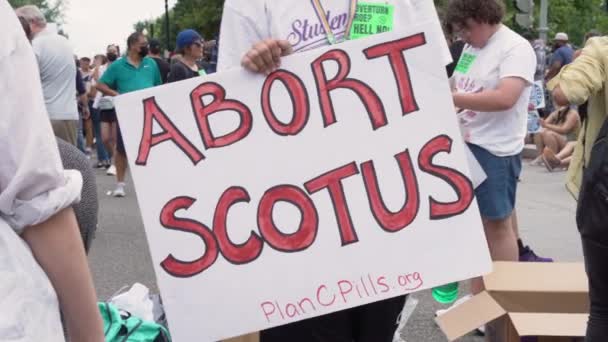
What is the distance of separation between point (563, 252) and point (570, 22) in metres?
43.4

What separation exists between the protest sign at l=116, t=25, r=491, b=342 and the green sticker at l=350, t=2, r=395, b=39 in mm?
165

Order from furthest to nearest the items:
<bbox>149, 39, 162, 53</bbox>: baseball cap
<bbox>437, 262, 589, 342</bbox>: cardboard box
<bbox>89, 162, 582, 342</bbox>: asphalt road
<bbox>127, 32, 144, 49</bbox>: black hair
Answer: <bbox>149, 39, 162, 53</bbox>: baseball cap
<bbox>127, 32, 144, 49</bbox>: black hair
<bbox>89, 162, 582, 342</bbox>: asphalt road
<bbox>437, 262, 589, 342</bbox>: cardboard box

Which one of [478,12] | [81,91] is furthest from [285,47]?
[81,91]

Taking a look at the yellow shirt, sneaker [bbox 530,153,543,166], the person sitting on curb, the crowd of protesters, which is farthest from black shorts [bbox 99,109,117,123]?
the yellow shirt

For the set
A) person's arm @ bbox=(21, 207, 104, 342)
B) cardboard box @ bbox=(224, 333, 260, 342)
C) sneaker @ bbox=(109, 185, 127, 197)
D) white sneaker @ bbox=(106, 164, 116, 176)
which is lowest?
white sneaker @ bbox=(106, 164, 116, 176)

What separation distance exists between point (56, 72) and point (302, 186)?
18.1ft

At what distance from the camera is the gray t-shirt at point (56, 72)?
7277mm

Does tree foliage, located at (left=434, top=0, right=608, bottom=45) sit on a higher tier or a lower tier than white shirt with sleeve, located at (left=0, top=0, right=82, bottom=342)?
lower

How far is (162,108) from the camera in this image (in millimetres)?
2260

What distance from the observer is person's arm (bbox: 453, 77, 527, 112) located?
3980mm

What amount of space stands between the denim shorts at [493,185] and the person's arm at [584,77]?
3.84 feet

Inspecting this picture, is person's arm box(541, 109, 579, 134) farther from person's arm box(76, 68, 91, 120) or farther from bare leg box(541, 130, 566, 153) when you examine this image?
person's arm box(76, 68, 91, 120)

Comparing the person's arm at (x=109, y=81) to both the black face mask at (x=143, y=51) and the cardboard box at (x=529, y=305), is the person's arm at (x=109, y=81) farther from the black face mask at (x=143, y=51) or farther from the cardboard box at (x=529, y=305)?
the cardboard box at (x=529, y=305)

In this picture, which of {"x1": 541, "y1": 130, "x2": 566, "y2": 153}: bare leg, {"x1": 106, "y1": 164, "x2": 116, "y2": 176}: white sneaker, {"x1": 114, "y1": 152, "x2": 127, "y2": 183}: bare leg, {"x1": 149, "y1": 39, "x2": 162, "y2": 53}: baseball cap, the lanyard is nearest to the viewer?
the lanyard
